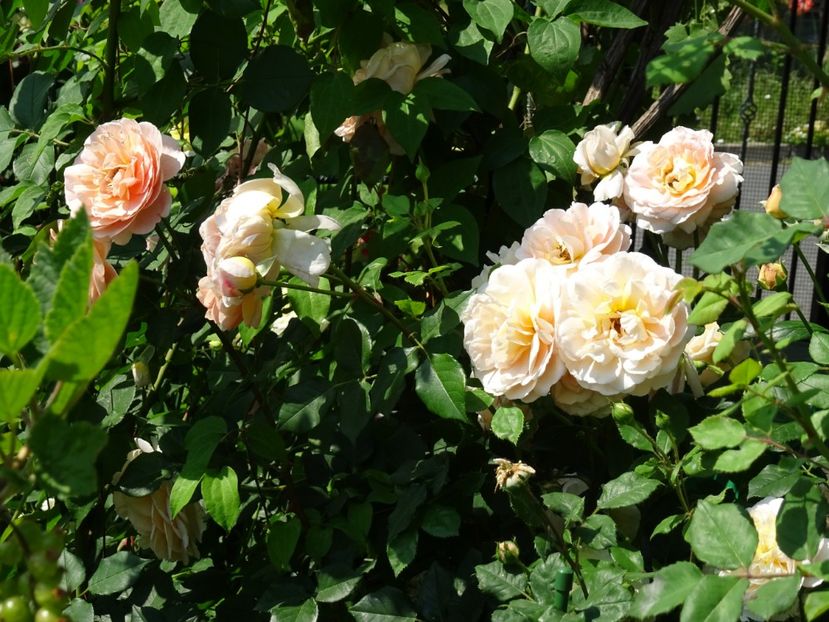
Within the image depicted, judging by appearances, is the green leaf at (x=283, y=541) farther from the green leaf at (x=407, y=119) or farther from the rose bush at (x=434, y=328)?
the green leaf at (x=407, y=119)

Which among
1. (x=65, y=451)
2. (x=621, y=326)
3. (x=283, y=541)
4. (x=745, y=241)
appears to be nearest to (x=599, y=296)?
(x=621, y=326)

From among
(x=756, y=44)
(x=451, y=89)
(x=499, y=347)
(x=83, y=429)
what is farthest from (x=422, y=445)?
(x=83, y=429)

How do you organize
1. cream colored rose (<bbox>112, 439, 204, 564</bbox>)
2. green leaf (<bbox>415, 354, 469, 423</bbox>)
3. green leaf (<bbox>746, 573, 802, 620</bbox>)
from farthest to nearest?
cream colored rose (<bbox>112, 439, 204, 564</bbox>), green leaf (<bbox>415, 354, 469, 423</bbox>), green leaf (<bbox>746, 573, 802, 620</bbox>)

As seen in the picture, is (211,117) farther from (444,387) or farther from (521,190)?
Answer: (444,387)

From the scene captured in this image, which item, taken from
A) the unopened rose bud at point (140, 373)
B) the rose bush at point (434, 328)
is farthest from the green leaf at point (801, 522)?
the unopened rose bud at point (140, 373)

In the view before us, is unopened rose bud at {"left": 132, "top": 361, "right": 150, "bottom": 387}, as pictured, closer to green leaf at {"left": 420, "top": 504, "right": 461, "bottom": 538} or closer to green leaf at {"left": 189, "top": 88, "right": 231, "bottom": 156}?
green leaf at {"left": 189, "top": 88, "right": 231, "bottom": 156}

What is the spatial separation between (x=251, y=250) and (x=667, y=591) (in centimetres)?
55

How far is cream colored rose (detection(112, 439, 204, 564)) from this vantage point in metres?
1.40

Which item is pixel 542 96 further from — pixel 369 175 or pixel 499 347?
pixel 499 347

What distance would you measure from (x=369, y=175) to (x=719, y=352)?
2.28 ft

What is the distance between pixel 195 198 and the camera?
158cm

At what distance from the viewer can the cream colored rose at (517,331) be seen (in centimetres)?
110

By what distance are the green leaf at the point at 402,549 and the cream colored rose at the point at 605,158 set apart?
1.50 feet

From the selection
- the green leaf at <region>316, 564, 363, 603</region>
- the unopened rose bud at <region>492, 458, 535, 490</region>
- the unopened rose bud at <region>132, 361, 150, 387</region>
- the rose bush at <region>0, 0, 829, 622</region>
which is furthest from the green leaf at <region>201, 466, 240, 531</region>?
the unopened rose bud at <region>492, 458, 535, 490</region>
